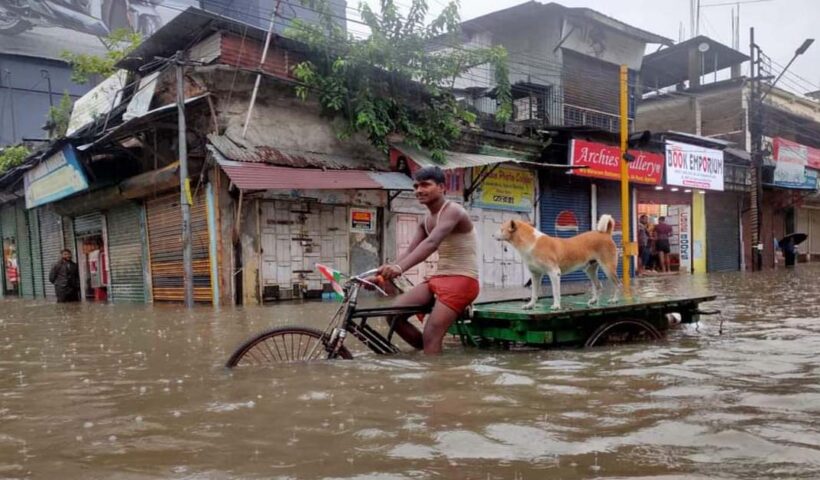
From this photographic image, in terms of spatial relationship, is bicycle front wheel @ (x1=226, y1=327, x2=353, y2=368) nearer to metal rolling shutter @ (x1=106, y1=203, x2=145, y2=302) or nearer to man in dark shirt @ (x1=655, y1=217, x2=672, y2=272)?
metal rolling shutter @ (x1=106, y1=203, x2=145, y2=302)

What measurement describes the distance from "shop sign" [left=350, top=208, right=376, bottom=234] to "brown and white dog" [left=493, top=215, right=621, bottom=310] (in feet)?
28.5

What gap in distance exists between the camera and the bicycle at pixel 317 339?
4.75 metres

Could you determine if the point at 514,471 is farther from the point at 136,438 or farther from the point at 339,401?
the point at 136,438

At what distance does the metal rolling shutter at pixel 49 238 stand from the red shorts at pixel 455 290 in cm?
1850

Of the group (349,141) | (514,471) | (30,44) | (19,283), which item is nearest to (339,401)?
(514,471)

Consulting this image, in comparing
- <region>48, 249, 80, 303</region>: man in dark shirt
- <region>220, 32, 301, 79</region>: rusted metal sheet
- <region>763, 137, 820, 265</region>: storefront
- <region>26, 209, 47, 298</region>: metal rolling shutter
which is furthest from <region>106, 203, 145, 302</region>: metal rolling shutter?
<region>763, 137, 820, 265</region>: storefront

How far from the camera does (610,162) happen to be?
66.5 ft

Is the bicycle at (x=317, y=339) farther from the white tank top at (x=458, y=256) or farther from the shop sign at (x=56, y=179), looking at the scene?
the shop sign at (x=56, y=179)

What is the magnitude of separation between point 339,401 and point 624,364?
246cm

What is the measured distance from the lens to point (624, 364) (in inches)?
197

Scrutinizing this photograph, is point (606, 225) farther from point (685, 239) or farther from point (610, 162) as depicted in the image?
point (685, 239)

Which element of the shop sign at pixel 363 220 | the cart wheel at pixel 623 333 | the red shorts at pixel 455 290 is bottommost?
the cart wheel at pixel 623 333

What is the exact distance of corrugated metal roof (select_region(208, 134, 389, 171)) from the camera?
1232 cm

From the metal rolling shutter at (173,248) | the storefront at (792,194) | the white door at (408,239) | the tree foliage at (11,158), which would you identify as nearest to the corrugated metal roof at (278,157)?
the metal rolling shutter at (173,248)
